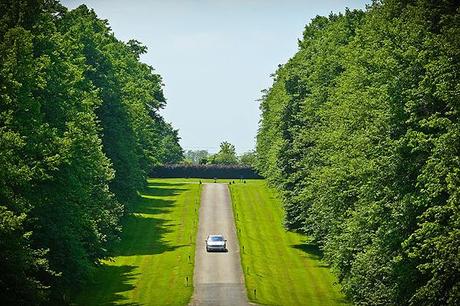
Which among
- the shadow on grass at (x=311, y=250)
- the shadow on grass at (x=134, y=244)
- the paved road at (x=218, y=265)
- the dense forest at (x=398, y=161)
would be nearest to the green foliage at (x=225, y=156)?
the shadow on grass at (x=134, y=244)

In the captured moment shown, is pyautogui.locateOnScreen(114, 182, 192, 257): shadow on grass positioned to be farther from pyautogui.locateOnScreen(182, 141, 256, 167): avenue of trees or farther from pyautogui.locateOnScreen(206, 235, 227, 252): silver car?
pyautogui.locateOnScreen(182, 141, 256, 167): avenue of trees

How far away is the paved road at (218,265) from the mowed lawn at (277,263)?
0.76 meters

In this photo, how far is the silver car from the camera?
72562mm

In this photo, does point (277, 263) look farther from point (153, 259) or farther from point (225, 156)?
point (225, 156)

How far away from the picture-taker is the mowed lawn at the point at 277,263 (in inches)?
2235

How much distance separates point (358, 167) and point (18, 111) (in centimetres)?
1887

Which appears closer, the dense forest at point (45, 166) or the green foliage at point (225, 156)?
the dense forest at point (45, 166)

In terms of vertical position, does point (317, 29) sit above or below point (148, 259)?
above

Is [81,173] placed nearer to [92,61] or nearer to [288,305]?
[288,305]

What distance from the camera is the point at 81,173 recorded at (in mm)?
53000

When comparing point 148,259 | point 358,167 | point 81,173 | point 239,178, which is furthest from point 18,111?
point 239,178

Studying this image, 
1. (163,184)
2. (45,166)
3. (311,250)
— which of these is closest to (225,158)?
(163,184)

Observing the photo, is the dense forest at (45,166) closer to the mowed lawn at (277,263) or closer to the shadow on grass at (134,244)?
the shadow on grass at (134,244)

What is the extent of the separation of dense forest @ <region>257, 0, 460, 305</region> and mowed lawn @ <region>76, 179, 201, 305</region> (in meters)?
11.4
